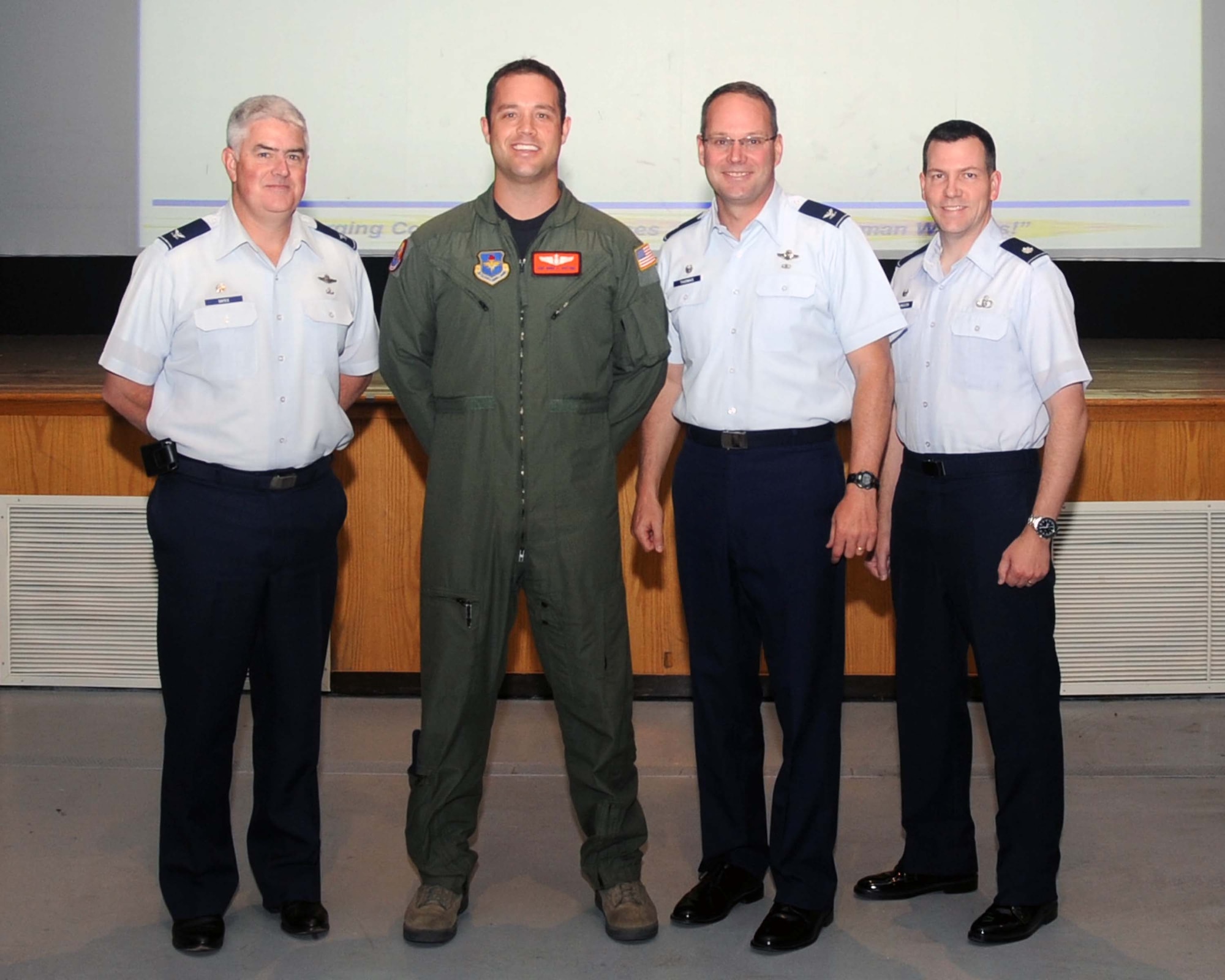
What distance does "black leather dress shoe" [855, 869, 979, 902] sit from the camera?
272cm

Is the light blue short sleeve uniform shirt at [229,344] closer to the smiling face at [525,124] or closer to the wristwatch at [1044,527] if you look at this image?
the smiling face at [525,124]

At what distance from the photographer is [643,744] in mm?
3707

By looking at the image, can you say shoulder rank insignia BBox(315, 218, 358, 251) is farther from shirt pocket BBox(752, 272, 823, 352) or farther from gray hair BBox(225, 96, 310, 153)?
shirt pocket BBox(752, 272, 823, 352)

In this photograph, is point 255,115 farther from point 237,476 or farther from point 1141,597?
point 1141,597

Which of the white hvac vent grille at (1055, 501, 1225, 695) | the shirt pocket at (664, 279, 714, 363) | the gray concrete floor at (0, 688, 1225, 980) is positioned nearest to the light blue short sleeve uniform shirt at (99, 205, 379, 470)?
the shirt pocket at (664, 279, 714, 363)

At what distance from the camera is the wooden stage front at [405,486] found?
3.94 metres

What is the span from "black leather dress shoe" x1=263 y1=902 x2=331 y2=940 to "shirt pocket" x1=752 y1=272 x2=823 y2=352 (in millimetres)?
1395

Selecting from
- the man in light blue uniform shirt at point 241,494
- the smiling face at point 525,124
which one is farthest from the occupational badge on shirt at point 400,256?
the smiling face at point 525,124

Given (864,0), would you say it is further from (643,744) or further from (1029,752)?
(1029,752)

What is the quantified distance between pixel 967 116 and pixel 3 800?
4260 mm

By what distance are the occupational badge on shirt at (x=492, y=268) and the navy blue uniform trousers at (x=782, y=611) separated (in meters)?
0.52

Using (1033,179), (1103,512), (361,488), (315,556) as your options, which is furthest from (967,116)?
(315,556)

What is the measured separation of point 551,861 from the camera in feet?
9.61

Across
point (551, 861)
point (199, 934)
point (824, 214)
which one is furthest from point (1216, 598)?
point (199, 934)
